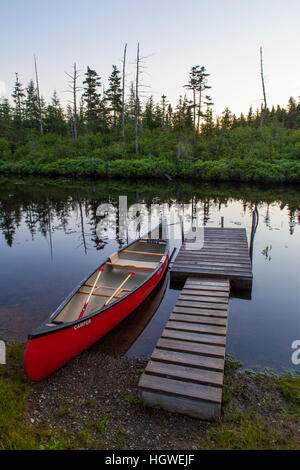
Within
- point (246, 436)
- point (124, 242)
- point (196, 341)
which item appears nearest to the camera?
point (246, 436)

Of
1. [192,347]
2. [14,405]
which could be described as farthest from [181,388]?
[14,405]

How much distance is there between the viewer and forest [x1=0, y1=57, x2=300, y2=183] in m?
33.7

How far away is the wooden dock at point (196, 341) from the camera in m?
3.78

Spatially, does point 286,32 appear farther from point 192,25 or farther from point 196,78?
point 196,78

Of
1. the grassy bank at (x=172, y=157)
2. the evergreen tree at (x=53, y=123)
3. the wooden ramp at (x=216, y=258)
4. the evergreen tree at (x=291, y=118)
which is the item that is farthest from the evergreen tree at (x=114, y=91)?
the wooden ramp at (x=216, y=258)

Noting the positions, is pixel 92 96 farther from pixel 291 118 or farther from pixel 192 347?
pixel 192 347

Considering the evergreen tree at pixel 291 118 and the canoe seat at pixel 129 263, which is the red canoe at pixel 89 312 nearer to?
the canoe seat at pixel 129 263

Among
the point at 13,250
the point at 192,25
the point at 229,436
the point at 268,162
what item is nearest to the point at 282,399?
the point at 229,436

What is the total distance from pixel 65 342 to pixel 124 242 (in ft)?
26.8

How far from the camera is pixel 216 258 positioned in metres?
9.43

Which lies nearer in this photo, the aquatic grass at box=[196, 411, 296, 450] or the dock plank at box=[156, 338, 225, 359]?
the aquatic grass at box=[196, 411, 296, 450]

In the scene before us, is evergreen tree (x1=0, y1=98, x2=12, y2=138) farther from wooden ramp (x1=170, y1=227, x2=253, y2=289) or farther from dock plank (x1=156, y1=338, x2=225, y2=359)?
dock plank (x1=156, y1=338, x2=225, y2=359)

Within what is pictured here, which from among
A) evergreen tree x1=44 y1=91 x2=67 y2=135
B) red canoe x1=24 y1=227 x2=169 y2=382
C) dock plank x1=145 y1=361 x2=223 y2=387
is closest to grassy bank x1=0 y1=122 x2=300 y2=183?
evergreen tree x1=44 y1=91 x2=67 y2=135
